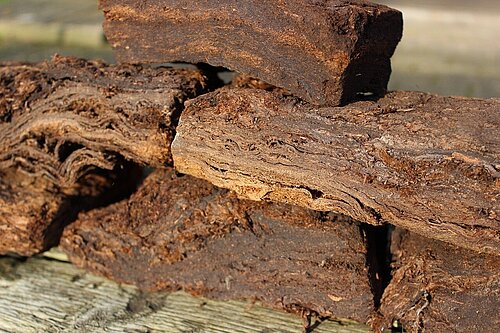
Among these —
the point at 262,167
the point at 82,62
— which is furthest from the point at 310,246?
the point at 82,62

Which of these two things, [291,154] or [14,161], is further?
[14,161]

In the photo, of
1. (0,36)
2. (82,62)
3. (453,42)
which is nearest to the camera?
(82,62)

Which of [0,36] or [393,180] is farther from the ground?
[0,36]

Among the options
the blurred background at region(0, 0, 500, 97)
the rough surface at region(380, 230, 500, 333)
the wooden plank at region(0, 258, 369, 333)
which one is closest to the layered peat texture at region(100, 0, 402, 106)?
the rough surface at region(380, 230, 500, 333)

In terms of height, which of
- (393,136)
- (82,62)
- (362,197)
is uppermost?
(82,62)

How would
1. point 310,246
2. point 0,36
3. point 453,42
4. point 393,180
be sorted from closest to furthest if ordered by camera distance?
point 393,180
point 310,246
point 453,42
point 0,36

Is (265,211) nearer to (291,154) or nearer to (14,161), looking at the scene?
(291,154)

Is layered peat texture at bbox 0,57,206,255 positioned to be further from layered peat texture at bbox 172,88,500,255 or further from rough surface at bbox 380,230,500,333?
rough surface at bbox 380,230,500,333
